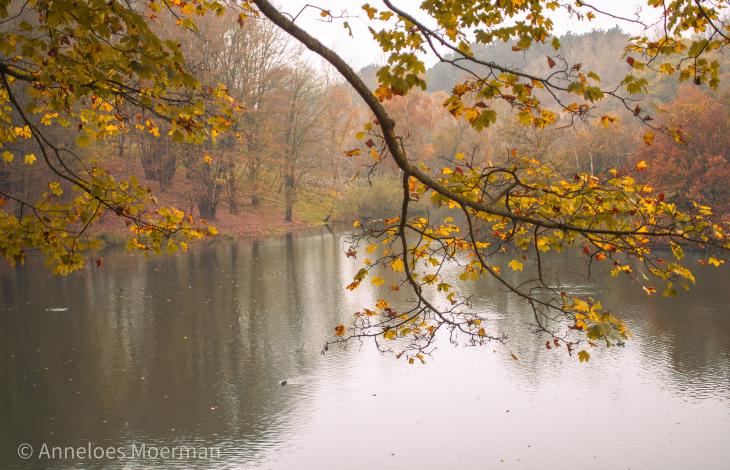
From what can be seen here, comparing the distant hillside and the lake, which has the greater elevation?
the distant hillside

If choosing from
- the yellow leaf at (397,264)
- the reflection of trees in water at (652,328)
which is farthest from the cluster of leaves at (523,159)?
the reflection of trees in water at (652,328)

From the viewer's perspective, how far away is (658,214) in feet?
16.3

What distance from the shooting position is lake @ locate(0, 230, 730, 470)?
8.69m

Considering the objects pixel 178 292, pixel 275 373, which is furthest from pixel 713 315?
pixel 178 292

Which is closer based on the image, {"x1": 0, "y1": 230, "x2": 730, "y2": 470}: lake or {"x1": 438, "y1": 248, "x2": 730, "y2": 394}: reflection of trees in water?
{"x1": 0, "y1": 230, "x2": 730, "y2": 470}: lake

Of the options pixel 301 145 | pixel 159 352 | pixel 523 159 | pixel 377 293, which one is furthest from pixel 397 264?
pixel 301 145

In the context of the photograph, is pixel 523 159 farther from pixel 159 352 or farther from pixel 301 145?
pixel 301 145

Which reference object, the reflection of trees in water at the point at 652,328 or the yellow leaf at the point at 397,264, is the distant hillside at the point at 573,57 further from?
the yellow leaf at the point at 397,264

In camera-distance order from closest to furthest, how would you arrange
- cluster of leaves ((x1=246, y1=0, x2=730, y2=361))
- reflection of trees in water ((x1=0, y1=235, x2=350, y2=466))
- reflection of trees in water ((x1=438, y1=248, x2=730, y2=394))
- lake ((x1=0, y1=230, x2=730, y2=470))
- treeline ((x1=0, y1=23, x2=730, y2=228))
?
cluster of leaves ((x1=246, y1=0, x2=730, y2=361)) → lake ((x1=0, y1=230, x2=730, y2=470)) → reflection of trees in water ((x1=0, y1=235, x2=350, y2=466)) → reflection of trees in water ((x1=438, y1=248, x2=730, y2=394)) → treeline ((x1=0, y1=23, x2=730, y2=228))

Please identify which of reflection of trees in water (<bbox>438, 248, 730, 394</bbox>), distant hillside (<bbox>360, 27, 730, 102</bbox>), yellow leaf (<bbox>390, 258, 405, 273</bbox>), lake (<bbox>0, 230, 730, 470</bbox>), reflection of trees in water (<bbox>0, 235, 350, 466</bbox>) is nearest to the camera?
yellow leaf (<bbox>390, 258, 405, 273</bbox>)

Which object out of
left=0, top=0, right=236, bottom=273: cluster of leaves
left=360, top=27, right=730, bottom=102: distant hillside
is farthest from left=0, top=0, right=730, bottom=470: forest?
left=360, top=27, right=730, bottom=102: distant hillside

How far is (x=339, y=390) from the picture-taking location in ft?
35.1

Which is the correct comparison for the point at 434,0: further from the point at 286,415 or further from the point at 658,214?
the point at 286,415

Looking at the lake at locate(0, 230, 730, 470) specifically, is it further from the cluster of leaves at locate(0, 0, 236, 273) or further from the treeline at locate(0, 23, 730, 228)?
the treeline at locate(0, 23, 730, 228)
